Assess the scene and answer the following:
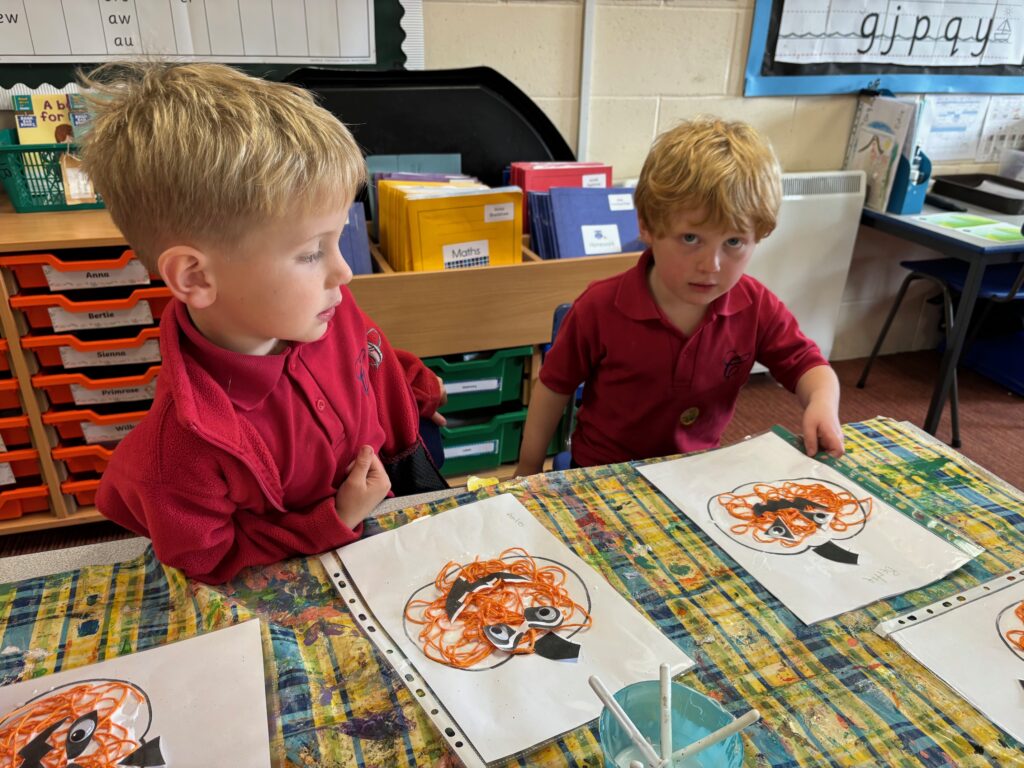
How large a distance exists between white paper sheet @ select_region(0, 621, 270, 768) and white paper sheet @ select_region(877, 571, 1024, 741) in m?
0.59

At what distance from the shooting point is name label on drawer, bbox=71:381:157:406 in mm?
1737

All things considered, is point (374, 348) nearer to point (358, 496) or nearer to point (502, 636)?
point (358, 496)

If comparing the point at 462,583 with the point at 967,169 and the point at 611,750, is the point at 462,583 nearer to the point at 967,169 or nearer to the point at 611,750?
the point at 611,750

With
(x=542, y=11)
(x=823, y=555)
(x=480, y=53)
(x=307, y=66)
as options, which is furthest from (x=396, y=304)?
(x=823, y=555)

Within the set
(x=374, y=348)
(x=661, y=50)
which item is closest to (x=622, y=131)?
(x=661, y=50)

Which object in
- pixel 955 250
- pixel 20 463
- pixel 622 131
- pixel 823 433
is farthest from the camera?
pixel 622 131

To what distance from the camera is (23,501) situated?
187 centimetres

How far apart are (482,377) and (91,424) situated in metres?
0.97

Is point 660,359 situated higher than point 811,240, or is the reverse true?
point 660,359

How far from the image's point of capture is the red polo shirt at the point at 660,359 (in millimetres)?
1175

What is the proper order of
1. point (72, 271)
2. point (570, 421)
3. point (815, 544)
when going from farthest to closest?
point (72, 271), point (570, 421), point (815, 544)

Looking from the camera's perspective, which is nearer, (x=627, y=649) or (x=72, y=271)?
(x=627, y=649)

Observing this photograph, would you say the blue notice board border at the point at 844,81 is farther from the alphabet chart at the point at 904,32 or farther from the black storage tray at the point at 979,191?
the black storage tray at the point at 979,191

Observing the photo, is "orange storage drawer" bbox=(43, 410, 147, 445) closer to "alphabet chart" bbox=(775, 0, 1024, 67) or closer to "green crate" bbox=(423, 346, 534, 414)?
"green crate" bbox=(423, 346, 534, 414)
